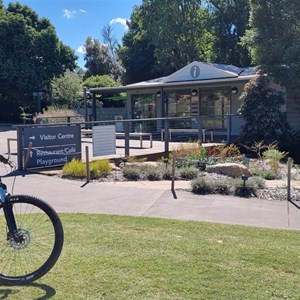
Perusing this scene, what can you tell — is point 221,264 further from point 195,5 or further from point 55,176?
point 195,5

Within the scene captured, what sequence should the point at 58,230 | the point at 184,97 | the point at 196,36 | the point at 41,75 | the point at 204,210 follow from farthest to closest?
the point at 196,36 < the point at 41,75 < the point at 184,97 < the point at 204,210 < the point at 58,230

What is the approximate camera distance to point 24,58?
126ft

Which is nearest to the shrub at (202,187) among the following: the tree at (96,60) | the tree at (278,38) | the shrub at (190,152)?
the shrub at (190,152)

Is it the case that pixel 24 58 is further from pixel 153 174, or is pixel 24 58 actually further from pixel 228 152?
pixel 153 174

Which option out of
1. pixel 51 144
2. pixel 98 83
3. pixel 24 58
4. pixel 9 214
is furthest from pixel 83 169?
pixel 98 83

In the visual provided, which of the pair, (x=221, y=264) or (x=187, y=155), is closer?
(x=221, y=264)

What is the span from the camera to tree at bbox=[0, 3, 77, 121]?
122 feet

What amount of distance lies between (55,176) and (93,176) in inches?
36.7

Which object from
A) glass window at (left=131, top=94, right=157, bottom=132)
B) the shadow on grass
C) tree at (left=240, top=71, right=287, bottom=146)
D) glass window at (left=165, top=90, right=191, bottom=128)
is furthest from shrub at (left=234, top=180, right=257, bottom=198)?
glass window at (left=131, top=94, right=157, bottom=132)

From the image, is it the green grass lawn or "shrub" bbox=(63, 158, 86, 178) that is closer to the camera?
the green grass lawn

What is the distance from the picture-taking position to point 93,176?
1070cm

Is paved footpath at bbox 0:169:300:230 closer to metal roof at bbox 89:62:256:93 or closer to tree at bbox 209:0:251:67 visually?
metal roof at bbox 89:62:256:93

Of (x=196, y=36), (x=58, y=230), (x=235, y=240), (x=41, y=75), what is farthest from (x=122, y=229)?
(x=196, y=36)

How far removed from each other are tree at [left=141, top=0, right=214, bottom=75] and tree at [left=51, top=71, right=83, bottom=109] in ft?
27.4
